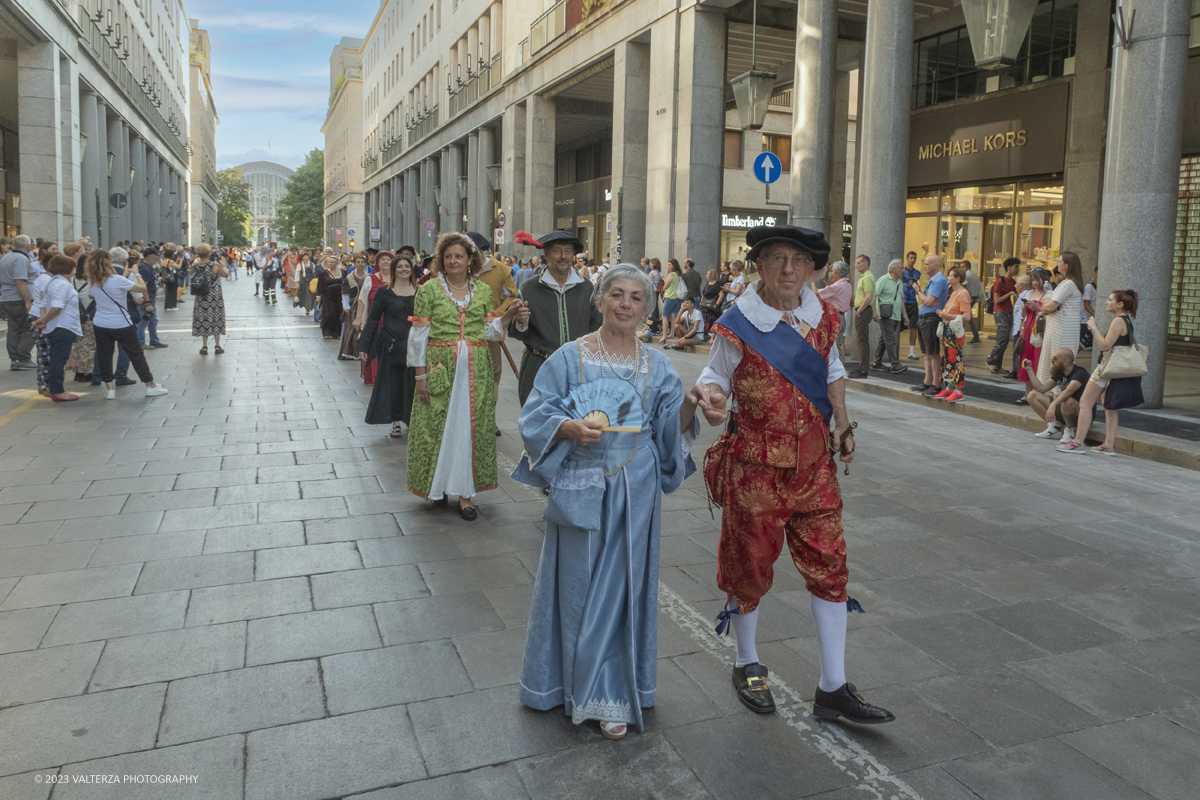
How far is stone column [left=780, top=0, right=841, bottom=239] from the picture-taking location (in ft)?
55.1

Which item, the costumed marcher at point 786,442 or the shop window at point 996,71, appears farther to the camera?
the shop window at point 996,71

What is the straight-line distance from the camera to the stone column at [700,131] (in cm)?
2086

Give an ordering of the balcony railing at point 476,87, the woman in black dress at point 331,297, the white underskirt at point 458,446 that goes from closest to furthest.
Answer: the white underskirt at point 458,446 < the woman in black dress at point 331,297 < the balcony railing at point 476,87

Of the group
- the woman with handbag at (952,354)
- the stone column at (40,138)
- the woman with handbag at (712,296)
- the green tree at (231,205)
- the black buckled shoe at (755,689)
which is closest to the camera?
the black buckled shoe at (755,689)

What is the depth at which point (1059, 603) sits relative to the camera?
4941mm

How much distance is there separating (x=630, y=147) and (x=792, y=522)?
22176mm

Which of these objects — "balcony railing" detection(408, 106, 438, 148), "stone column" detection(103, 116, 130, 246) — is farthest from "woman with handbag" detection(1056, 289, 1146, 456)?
"balcony railing" detection(408, 106, 438, 148)

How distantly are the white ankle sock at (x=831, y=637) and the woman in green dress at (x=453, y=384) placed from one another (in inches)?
128

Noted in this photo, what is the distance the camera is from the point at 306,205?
121812 mm

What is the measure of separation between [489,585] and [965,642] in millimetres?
2321

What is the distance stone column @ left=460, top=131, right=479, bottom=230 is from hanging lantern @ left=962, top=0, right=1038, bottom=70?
27.7 meters

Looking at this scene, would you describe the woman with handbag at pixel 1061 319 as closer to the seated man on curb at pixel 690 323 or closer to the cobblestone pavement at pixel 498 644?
the cobblestone pavement at pixel 498 644

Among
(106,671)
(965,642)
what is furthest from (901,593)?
(106,671)

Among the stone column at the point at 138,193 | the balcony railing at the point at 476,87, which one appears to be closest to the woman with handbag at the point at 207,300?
the balcony railing at the point at 476,87
